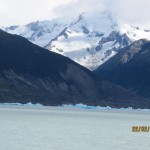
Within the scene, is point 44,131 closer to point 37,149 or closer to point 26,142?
point 26,142

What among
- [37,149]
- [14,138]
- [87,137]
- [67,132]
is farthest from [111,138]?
[37,149]

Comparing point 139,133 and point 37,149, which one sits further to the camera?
point 139,133

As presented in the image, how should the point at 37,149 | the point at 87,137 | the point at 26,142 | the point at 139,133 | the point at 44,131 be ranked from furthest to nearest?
the point at 139,133 → the point at 44,131 → the point at 87,137 → the point at 26,142 → the point at 37,149

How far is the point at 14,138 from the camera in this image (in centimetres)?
11656

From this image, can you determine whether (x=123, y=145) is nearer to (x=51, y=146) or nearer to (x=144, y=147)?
(x=144, y=147)

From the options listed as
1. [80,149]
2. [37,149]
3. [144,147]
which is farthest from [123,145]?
[37,149]

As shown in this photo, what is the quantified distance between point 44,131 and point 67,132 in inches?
213

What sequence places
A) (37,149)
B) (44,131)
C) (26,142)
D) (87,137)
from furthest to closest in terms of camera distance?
(44,131)
(87,137)
(26,142)
(37,149)

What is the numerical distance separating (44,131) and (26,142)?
28626 mm

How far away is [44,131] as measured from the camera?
139500 mm

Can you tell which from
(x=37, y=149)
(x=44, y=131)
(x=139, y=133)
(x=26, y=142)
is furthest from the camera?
(x=139, y=133)

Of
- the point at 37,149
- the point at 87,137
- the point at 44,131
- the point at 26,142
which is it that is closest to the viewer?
the point at 37,149

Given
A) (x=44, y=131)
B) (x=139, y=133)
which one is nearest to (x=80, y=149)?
(x=44, y=131)

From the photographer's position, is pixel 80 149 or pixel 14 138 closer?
pixel 80 149
